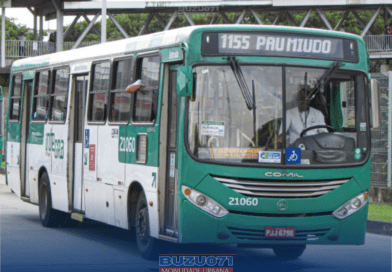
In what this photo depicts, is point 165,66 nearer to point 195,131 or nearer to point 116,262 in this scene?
point 195,131

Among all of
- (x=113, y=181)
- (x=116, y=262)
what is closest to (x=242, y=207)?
(x=116, y=262)

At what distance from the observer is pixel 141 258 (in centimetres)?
1230

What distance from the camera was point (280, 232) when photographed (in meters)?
11.0

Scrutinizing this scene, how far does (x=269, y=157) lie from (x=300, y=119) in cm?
61

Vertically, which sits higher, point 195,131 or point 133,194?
point 195,131

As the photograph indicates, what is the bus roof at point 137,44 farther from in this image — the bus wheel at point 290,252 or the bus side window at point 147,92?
the bus wheel at point 290,252

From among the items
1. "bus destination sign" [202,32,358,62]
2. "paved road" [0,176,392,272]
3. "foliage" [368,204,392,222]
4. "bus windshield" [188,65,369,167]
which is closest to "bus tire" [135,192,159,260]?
"paved road" [0,176,392,272]

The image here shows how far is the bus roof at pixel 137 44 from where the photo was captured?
11344 mm

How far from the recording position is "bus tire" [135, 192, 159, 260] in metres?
12.0

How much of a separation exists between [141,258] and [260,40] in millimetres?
3183

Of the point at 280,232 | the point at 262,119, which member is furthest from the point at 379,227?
the point at 262,119

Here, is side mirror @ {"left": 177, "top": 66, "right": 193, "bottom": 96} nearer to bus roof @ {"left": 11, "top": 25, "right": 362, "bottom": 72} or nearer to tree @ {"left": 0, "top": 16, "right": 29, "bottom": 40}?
bus roof @ {"left": 11, "top": 25, "right": 362, "bottom": 72}

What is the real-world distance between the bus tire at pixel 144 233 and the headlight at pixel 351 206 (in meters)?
2.29

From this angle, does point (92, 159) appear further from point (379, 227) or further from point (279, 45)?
point (379, 227)
